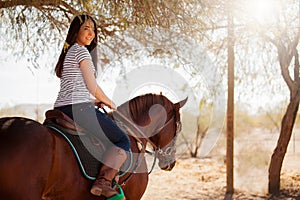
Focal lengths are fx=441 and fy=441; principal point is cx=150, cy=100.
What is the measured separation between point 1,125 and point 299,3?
7.13 meters

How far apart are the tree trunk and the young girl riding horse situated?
5.80 meters

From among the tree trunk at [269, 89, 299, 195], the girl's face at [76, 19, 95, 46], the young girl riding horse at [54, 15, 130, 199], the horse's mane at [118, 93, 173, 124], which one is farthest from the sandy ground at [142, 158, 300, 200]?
the girl's face at [76, 19, 95, 46]

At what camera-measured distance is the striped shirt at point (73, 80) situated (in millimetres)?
3428

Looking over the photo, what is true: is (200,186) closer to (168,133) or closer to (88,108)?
(168,133)

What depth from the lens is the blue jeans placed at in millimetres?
3404

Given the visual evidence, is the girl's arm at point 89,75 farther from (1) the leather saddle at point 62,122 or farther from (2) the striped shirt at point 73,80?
(1) the leather saddle at point 62,122

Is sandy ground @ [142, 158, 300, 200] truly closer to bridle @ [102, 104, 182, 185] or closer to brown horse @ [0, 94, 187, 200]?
bridle @ [102, 104, 182, 185]

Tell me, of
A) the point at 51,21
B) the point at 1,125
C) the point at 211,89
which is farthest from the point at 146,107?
the point at 211,89

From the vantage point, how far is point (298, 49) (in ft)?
29.2

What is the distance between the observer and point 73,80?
3.44m

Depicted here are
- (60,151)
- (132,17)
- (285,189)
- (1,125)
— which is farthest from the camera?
(285,189)

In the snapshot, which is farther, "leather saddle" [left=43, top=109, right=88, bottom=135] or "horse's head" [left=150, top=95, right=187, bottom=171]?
"horse's head" [left=150, top=95, right=187, bottom=171]

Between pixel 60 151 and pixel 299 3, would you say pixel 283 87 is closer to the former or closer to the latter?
pixel 299 3

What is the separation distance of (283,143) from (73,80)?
6192 mm
